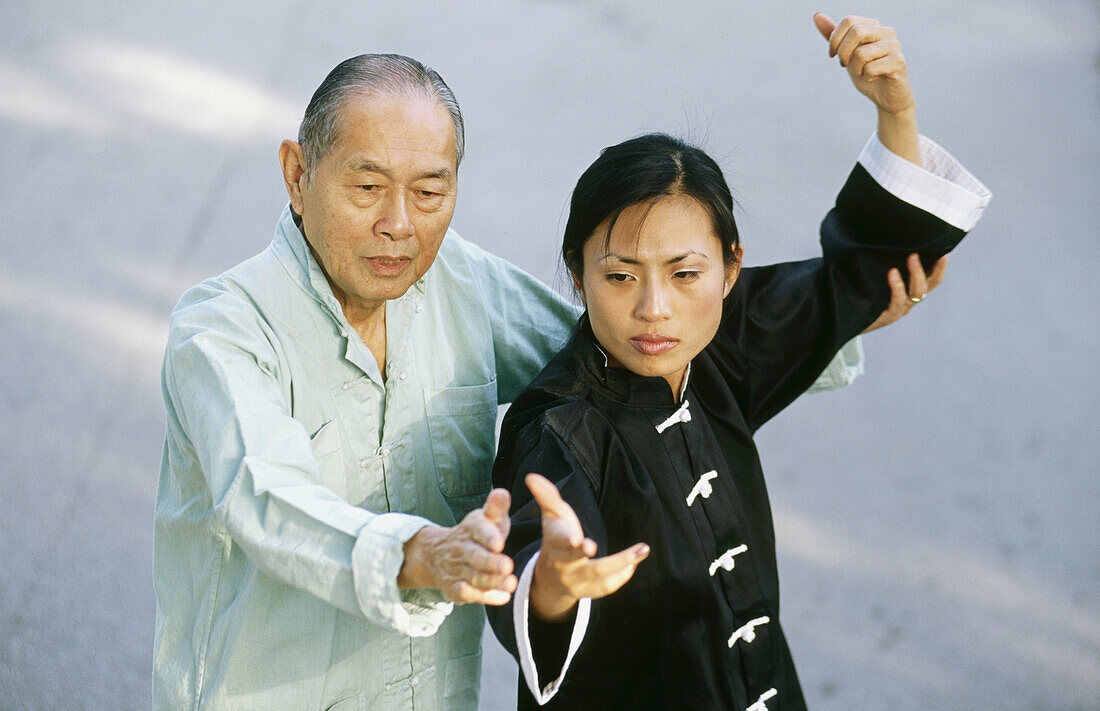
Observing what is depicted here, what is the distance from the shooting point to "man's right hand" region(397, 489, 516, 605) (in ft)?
2.92

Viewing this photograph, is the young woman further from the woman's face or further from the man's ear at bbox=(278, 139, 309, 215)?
the man's ear at bbox=(278, 139, 309, 215)

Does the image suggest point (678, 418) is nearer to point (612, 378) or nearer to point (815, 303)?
point (612, 378)

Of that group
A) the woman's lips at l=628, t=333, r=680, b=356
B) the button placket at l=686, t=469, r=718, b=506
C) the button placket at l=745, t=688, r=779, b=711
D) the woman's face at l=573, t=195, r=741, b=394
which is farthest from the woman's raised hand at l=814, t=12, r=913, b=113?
the button placket at l=745, t=688, r=779, b=711

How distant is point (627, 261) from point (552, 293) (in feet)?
0.97

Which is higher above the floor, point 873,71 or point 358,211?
point 873,71

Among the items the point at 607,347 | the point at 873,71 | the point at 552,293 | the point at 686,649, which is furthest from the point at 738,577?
the point at 873,71

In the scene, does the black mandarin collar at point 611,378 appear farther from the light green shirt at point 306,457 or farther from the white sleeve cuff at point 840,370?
the white sleeve cuff at point 840,370

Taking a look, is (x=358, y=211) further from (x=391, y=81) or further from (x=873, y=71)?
(x=873, y=71)

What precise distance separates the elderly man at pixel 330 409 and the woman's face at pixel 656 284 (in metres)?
0.19

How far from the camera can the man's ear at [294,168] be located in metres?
1.27

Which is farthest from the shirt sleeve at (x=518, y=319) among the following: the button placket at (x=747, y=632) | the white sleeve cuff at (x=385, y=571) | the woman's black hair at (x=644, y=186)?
the white sleeve cuff at (x=385, y=571)

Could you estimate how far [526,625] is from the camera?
0.99m

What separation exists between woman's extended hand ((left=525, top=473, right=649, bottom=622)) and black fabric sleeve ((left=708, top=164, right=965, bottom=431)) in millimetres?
510

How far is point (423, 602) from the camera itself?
39.2 inches
